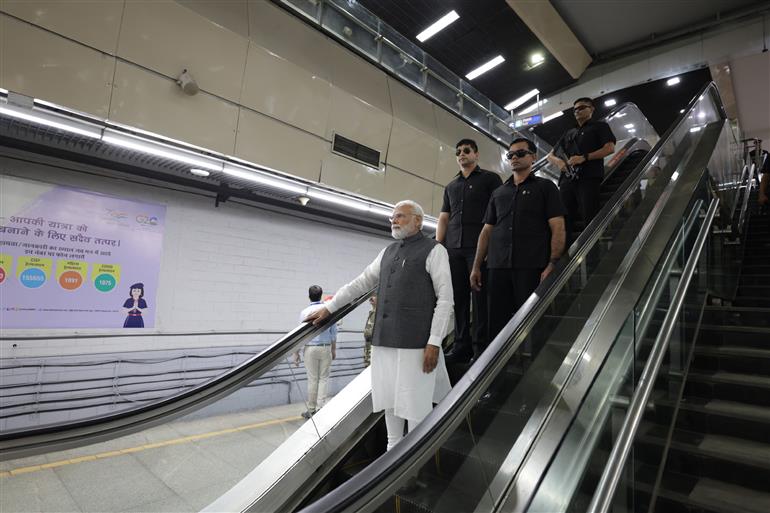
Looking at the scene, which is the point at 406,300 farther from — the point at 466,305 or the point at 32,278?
the point at 32,278

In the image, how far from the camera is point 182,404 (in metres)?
2.19

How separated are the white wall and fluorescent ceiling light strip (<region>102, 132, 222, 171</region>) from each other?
3.60 feet

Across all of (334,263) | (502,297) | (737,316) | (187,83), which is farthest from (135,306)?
(737,316)

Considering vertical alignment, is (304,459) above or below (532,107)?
below

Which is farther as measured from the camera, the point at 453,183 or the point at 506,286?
the point at 453,183

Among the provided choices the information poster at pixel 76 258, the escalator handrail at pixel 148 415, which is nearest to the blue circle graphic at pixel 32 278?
the information poster at pixel 76 258

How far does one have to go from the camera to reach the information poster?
162 inches

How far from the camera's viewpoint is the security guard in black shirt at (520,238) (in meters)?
2.61

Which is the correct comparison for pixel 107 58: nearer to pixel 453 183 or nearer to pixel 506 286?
pixel 453 183

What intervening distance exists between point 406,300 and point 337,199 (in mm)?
3674

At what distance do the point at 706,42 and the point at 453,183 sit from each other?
692 centimetres

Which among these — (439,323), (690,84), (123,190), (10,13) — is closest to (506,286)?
(439,323)

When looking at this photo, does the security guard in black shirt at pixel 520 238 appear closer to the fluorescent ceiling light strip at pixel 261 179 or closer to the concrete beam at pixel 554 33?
the fluorescent ceiling light strip at pixel 261 179

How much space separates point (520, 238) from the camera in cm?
265
